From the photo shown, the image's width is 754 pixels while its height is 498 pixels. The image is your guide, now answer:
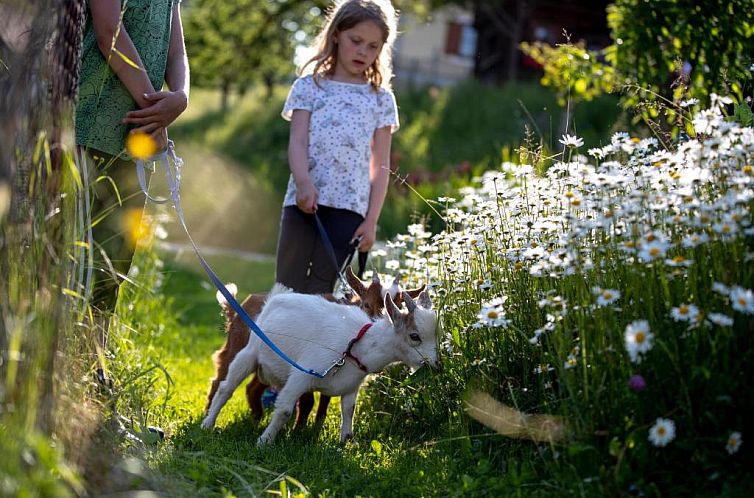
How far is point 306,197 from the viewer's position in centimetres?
582

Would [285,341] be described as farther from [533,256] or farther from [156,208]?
[156,208]

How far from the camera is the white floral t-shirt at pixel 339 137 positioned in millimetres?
6051

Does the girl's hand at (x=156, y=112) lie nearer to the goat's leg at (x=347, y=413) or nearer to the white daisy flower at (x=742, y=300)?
the goat's leg at (x=347, y=413)

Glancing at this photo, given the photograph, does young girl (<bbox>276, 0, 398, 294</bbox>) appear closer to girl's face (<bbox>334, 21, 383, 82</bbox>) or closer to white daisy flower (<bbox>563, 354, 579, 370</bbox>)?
girl's face (<bbox>334, 21, 383, 82</bbox>)

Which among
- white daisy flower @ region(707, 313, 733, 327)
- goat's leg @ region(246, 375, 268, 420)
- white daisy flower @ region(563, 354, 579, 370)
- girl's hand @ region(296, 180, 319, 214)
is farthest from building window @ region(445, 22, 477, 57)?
white daisy flower @ region(707, 313, 733, 327)

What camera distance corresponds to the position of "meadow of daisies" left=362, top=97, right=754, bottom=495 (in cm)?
357

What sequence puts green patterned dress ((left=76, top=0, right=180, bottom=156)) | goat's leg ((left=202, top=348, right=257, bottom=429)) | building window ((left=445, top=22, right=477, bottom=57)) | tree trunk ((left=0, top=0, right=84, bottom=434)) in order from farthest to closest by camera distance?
building window ((left=445, top=22, right=477, bottom=57)) → goat's leg ((left=202, top=348, right=257, bottom=429)) → green patterned dress ((left=76, top=0, right=180, bottom=156)) → tree trunk ((left=0, top=0, right=84, bottom=434))

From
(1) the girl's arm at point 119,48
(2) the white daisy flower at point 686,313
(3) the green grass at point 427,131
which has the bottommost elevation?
(3) the green grass at point 427,131

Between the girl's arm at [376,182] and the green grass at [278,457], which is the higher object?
the girl's arm at [376,182]

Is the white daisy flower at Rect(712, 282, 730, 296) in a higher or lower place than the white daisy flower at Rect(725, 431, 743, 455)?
higher

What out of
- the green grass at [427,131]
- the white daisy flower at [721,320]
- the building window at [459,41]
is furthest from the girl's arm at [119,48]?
the building window at [459,41]

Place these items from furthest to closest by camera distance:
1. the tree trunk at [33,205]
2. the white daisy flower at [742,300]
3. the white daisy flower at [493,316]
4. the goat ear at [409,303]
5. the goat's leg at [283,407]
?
the goat's leg at [283,407] → the goat ear at [409,303] → the white daisy flower at [493,316] → the white daisy flower at [742,300] → the tree trunk at [33,205]

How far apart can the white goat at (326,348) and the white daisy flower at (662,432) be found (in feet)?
5.24

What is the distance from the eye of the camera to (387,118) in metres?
6.20
